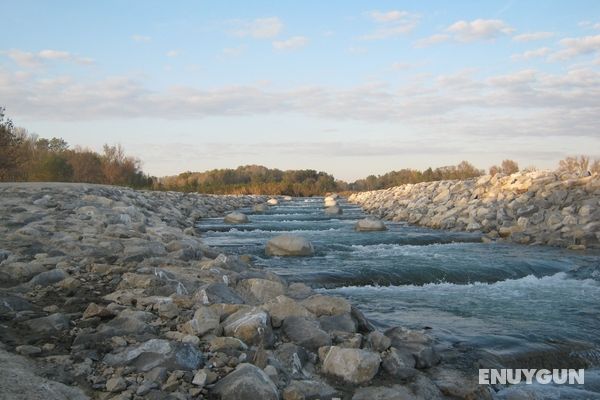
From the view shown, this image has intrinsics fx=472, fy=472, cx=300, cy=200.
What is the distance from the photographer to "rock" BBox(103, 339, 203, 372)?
3205 millimetres

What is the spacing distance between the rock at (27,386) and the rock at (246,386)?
0.80m

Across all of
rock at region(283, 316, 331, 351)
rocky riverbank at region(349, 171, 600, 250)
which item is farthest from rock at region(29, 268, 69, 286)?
rocky riverbank at region(349, 171, 600, 250)

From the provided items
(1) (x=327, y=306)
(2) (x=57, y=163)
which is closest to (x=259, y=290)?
(1) (x=327, y=306)

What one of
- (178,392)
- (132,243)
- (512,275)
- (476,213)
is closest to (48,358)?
(178,392)

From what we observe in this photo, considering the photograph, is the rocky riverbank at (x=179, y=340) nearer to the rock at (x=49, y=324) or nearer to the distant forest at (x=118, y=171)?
the rock at (x=49, y=324)

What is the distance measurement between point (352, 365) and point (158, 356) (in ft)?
4.77

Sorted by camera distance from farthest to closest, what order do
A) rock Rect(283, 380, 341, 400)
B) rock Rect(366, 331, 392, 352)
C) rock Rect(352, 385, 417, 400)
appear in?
rock Rect(366, 331, 392, 352) → rock Rect(352, 385, 417, 400) → rock Rect(283, 380, 341, 400)

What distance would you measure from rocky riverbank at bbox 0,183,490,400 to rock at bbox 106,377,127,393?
11 mm

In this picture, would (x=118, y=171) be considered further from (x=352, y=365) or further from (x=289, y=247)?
(x=352, y=365)

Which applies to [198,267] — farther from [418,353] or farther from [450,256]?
[450,256]

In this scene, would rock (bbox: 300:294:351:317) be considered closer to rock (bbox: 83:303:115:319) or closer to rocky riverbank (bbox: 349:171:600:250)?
rock (bbox: 83:303:115:319)

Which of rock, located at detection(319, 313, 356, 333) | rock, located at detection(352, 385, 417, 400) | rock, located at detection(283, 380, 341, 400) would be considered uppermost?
rock, located at detection(319, 313, 356, 333)

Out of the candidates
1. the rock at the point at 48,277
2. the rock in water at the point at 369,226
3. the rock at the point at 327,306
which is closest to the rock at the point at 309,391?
the rock at the point at 327,306

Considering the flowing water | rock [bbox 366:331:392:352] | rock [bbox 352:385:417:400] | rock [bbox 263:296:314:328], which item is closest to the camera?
rock [bbox 352:385:417:400]
